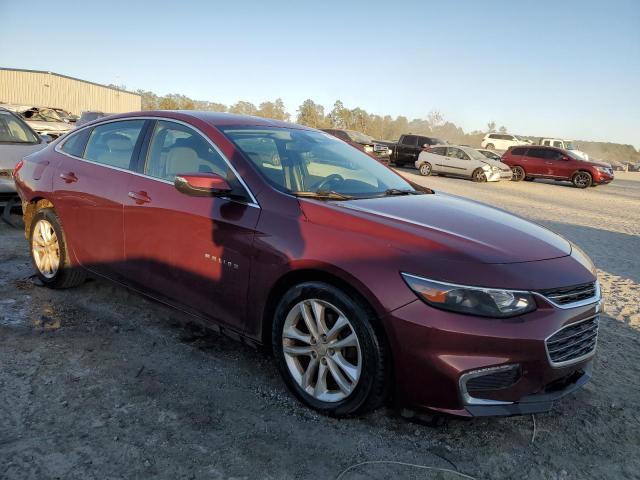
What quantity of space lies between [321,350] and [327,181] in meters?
1.20

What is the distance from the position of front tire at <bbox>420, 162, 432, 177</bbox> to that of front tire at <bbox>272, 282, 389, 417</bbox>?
70.7ft

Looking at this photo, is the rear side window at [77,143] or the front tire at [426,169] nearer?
the rear side window at [77,143]

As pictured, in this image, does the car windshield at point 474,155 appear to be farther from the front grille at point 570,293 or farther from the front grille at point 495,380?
the front grille at point 495,380

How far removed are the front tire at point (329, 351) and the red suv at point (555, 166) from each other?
23.2m

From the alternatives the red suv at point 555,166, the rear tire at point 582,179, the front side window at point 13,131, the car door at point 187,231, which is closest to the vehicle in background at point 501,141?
the red suv at point 555,166

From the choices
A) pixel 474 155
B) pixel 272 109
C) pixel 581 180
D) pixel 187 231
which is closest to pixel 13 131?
pixel 187 231

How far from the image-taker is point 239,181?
10.6 ft

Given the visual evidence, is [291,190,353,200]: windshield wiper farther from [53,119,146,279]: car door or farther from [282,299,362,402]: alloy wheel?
[53,119,146,279]: car door

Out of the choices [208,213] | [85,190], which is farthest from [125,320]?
[208,213]

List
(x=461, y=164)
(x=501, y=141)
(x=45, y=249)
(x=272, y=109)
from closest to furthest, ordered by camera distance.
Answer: (x=45, y=249) → (x=461, y=164) → (x=501, y=141) → (x=272, y=109)

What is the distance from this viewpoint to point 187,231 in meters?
3.35

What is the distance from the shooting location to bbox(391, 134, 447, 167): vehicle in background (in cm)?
2719

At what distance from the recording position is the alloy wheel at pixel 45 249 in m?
4.54

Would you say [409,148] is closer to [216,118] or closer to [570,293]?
[216,118]
